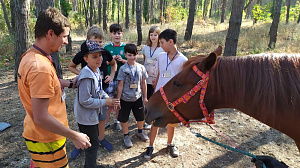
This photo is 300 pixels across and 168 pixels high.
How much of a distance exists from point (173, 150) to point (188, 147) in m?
0.40

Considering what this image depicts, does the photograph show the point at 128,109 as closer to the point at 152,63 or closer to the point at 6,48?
the point at 152,63

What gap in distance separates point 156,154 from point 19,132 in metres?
2.84

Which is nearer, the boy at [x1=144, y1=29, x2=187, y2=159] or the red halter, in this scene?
the red halter

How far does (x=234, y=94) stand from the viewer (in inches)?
64.4

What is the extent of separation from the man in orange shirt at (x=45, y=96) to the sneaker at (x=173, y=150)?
75.9 inches

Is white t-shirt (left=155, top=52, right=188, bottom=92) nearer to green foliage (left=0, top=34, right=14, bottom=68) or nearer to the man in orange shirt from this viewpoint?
the man in orange shirt

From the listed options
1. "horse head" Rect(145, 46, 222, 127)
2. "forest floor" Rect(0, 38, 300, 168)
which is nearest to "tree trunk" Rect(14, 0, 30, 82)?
"forest floor" Rect(0, 38, 300, 168)

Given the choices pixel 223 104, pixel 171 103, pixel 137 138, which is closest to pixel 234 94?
pixel 223 104

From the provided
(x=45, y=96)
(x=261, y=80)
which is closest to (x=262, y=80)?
(x=261, y=80)

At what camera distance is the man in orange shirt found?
142cm

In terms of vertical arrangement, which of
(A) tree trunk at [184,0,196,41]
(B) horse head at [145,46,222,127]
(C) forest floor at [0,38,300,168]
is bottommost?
(C) forest floor at [0,38,300,168]

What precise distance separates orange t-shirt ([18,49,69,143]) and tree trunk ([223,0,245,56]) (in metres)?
5.54

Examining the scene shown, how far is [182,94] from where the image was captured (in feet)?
5.90

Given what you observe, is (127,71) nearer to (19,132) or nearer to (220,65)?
(220,65)
